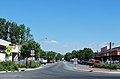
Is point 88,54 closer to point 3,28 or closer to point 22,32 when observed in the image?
point 22,32

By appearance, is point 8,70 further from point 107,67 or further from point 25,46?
point 25,46

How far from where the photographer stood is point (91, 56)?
14600 centimetres

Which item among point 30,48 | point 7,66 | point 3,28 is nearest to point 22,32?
point 3,28

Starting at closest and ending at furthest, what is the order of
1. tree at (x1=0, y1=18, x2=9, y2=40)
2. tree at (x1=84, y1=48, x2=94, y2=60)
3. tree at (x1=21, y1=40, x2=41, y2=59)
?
tree at (x1=21, y1=40, x2=41, y2=59)
tree at (x1=0, y1=18, x2=9, y2=40)
tree at (x1=84, y1=48, x2=94, y2=60)

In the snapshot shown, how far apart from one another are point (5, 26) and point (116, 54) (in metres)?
49.7

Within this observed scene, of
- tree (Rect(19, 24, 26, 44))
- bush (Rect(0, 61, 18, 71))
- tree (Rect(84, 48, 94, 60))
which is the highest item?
tree (Rect(19, 24, 26, 44))

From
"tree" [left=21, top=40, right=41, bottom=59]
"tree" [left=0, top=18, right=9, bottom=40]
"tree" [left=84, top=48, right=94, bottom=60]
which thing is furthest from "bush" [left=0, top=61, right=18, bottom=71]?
"tree" [left=84, top=48, right=94, bottom=60]

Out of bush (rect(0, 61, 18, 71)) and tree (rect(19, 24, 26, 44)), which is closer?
bush (rect(0, 61, 18, 71))

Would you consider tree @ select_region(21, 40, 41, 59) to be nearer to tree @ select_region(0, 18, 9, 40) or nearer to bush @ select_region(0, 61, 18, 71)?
tree @ select_region(0, 18, 9, 40)

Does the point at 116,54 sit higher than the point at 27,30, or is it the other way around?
the point at 27,30

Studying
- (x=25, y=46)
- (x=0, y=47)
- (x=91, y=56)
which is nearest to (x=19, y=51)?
(x=25, y=46)

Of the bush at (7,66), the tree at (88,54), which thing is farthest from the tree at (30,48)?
the bush at (7,66)

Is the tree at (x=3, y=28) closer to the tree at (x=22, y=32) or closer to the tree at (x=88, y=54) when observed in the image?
the tree at (x=22, y=32)

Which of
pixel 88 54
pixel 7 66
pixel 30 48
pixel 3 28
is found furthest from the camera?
pixel 88 54
